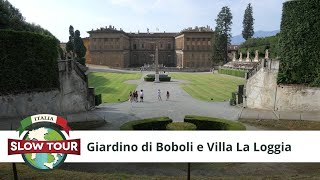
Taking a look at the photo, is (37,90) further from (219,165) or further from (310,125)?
(310,125)

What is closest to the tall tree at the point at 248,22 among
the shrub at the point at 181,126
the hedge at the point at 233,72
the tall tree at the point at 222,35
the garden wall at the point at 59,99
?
the tall tree at the point at 222,35

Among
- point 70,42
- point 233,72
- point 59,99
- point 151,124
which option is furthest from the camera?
point 70,42

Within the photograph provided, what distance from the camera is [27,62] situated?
2645 cm

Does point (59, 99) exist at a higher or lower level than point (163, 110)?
higher

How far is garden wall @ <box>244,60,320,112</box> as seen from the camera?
28.3 metres

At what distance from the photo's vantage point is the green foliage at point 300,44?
28.0 m

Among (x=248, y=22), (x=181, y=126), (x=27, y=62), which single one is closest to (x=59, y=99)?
(x=27, y=62)

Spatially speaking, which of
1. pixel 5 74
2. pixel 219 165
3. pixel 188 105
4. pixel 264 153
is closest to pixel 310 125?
pixel 219 165

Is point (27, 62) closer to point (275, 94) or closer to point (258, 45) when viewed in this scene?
point (275, 94)

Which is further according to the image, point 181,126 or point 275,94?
point 275,94

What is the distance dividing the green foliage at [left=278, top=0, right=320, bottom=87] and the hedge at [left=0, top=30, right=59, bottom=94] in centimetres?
2339

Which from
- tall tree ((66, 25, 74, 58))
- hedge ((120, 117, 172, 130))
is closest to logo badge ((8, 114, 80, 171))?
hedge ((120, 117, 172, 130))

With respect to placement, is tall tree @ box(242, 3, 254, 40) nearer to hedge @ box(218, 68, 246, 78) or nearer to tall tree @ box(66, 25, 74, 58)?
hedge @ box(218, 68, 246, 78)

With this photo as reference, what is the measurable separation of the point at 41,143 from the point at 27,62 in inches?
833
